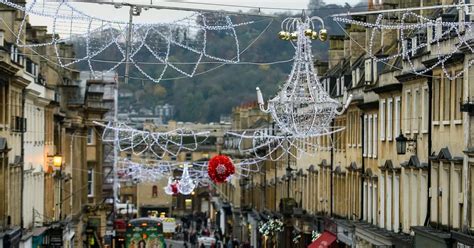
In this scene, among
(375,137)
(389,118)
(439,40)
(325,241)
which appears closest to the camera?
(439,40)

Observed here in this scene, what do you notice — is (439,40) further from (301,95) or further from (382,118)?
(382,118)

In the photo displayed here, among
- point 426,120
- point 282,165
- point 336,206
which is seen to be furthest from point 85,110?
point 426,120

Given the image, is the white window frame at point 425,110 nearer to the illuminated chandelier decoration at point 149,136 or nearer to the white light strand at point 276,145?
the white light strand at point 276,145

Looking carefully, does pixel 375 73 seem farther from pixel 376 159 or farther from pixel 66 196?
pixel 66 196

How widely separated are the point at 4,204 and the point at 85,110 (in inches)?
1556

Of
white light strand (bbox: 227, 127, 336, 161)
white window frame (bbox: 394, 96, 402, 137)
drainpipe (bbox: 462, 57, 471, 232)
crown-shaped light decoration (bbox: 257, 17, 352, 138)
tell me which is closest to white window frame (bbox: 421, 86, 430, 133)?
crown-shaped light decoration (bbox: 257, 17, 352, 138)

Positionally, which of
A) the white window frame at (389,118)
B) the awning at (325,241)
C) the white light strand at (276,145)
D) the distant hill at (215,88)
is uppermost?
the distant hill at (215,88)

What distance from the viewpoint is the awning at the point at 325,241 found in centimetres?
5719

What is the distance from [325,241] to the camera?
58.2 m

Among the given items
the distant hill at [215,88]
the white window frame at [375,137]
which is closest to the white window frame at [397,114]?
the white window frame at [375,137]

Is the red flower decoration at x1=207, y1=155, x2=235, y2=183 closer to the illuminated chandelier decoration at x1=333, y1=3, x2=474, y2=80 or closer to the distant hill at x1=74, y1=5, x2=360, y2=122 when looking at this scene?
Answer: the illuminated chandelier decoration at x1=333, y1=3, x2=474, y2=80

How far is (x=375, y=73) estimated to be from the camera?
49656mm

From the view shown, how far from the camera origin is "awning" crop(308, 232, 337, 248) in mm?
57188

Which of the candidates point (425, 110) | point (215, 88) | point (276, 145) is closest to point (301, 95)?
point (425, 110)
